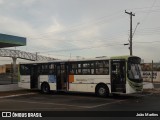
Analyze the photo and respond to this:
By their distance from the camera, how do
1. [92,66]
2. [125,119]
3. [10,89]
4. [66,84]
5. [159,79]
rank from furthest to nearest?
[159,79] < [10,89] < [66,84] < [92,66] < [125,119]

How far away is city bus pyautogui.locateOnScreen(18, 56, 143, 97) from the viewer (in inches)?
958

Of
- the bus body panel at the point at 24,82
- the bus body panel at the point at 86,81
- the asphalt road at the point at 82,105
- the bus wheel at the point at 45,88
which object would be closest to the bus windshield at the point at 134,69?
the bus body panel at the point at 86,81

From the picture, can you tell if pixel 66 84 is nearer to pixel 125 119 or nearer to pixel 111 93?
pixel 111 93

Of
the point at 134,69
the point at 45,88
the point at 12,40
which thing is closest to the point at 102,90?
the point at 134,69

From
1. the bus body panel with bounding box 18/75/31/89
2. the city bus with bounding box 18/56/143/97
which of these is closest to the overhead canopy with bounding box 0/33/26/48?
the city bus with bounding box 18/56/143/97

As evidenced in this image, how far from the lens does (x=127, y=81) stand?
23.9 metres

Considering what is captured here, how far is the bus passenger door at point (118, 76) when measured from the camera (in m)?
24.2

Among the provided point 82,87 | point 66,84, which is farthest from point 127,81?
point 66,84

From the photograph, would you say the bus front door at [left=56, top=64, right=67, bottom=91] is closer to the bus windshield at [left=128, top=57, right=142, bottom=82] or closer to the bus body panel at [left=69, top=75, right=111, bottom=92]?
the bus body panel at [left=69, top=75, right=111, bottom=92]

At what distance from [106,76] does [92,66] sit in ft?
5.21

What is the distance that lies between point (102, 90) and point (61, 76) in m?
4.48

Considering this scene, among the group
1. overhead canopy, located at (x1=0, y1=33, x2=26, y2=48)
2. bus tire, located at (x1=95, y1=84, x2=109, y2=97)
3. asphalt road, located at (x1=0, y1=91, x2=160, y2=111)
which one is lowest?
asphalt road, located at (x1=0, y1=91, x2=160, y2=111)

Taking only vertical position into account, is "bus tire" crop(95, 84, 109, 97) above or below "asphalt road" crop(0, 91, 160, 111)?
above

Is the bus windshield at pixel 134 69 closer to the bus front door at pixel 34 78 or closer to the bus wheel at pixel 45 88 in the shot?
the bus wheel at pixel 45 88
